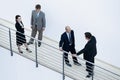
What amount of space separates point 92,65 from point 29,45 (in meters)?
1.40

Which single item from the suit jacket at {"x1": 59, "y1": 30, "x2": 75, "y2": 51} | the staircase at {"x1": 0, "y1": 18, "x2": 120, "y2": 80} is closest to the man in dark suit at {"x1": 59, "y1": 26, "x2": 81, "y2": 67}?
the suit jacket at {"x1": 59, "y1": 30, "x2": 75, "y2": 51}

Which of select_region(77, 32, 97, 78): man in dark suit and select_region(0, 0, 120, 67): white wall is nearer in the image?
select_region(77, 32, 97, 78): man in dark suit

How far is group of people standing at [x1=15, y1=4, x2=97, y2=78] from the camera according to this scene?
6.49 meters

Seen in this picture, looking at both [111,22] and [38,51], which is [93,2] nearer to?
[111,22]

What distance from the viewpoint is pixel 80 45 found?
738cm

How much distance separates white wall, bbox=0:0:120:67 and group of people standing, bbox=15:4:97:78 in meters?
0.26

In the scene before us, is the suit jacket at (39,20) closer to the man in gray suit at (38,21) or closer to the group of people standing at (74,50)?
the man in gray suit at (38,21)

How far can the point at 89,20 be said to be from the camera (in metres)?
7.07

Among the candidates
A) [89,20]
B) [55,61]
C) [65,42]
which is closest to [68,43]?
[65,42]

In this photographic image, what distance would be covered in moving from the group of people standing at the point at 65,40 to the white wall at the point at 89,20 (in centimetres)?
26

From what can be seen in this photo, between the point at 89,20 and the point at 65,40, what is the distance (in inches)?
23.3

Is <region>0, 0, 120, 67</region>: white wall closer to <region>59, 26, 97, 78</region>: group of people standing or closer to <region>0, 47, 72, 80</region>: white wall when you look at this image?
<region>59, 26, 97, 78</region>: group of people standing

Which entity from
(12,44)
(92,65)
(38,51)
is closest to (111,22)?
(92,65)

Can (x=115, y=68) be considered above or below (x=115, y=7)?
below
